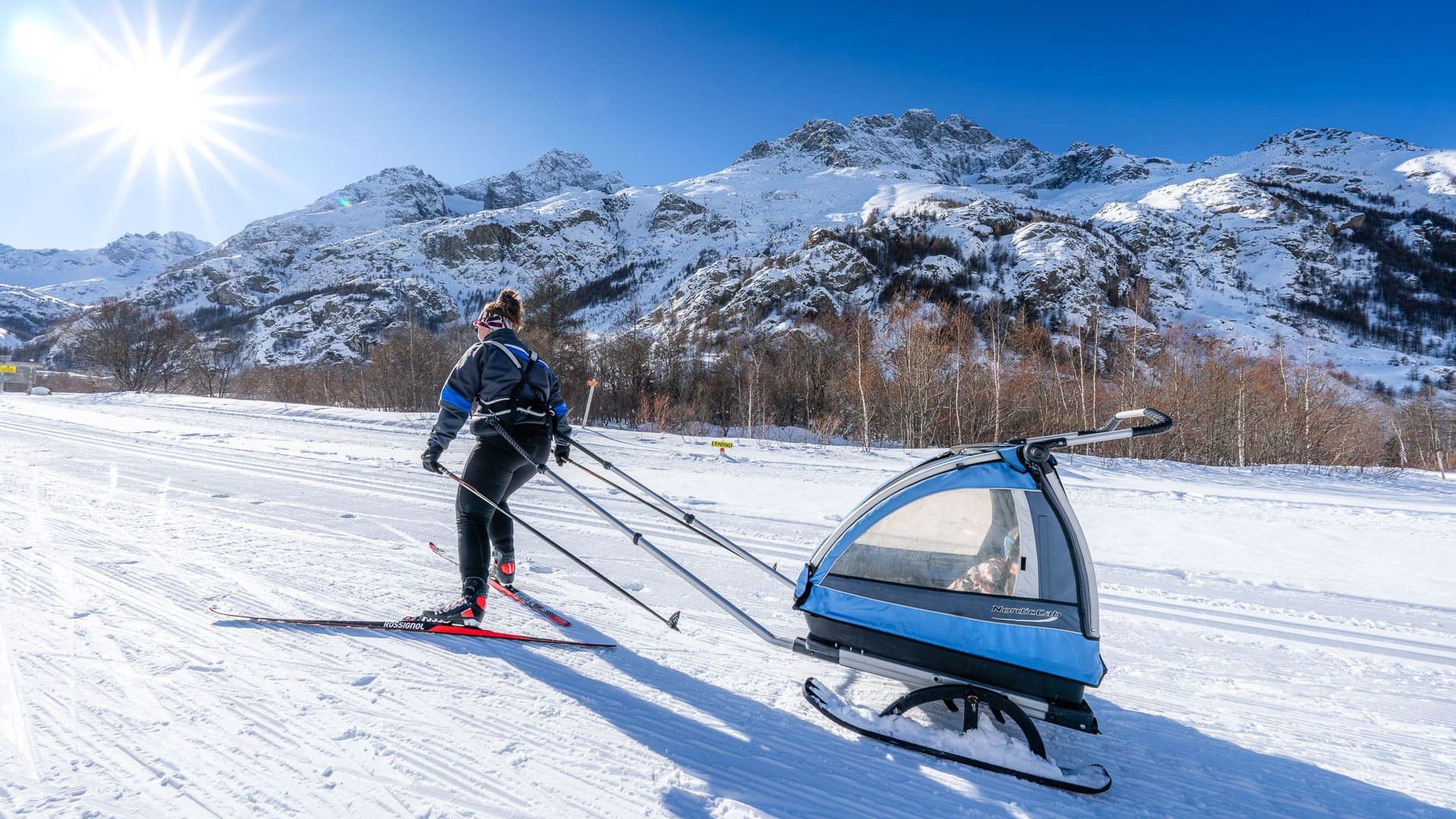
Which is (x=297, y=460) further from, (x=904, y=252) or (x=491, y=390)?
(x=904, y=252)

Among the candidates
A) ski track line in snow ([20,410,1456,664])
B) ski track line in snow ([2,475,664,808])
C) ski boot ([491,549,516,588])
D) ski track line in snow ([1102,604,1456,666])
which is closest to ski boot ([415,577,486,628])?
ski boot ([491,549,516,588])

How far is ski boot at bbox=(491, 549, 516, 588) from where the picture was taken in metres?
3.68

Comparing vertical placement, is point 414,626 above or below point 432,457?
below

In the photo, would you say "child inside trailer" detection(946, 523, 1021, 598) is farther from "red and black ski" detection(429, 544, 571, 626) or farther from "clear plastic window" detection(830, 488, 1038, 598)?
"red and black ski" detection(429, 544, 571, 626)

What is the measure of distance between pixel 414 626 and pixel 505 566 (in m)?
0.72

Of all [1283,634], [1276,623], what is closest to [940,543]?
[1283,634]

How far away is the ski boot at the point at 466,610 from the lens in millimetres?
3068

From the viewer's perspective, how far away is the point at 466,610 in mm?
3150

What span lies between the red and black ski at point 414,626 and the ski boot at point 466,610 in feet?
0.10

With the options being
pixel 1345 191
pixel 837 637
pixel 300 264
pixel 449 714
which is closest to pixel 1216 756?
pixel 837 637

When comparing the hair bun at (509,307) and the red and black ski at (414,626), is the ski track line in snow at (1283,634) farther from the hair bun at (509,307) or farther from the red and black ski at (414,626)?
the hair bun at (509,307)

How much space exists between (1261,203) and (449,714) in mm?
154709

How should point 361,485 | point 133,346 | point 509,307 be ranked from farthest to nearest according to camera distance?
point 133,346, point 361,485, point 509,307

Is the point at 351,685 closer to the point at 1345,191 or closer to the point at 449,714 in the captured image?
the point at 449,714
